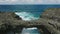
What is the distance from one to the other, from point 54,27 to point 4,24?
64cm

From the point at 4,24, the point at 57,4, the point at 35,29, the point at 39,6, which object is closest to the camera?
the point at 4,24

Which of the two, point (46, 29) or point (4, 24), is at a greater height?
point (4, 24)

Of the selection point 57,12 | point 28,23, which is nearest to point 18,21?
point 28,23

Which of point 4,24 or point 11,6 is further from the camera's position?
point 11,6

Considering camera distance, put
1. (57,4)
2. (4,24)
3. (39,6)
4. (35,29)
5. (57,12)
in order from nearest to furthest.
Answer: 1. (4,24)
2. (35,29)
3. (57,12)
4. (57,4)
5. (39,6)

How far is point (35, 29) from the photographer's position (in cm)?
210

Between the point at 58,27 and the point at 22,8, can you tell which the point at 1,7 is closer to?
the point at 22,8

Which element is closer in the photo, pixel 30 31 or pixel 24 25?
pixel 24 25

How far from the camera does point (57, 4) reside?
300cm

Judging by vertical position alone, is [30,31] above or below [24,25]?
below

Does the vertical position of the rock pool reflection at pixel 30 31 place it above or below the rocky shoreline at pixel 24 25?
below

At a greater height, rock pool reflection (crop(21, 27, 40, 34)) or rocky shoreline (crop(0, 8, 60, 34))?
rocky shoreline (crop(0, 8, 60, 34))

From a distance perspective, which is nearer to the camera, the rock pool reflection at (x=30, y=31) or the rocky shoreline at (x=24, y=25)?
the rocky shoreline at (x=24, y=25)

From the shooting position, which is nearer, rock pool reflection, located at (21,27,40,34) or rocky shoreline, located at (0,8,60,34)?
rocky shoreline, located at (0,8,60,34)
